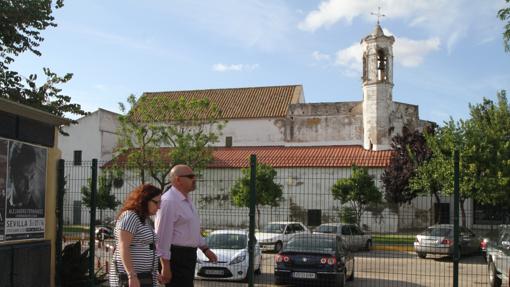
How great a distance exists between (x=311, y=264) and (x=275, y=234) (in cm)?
948

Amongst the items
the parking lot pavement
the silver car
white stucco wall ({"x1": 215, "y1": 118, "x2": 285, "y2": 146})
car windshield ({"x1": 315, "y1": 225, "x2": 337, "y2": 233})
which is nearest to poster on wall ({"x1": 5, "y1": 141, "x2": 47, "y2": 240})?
the parking lot pavement

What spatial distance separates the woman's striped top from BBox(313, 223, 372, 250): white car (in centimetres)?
803

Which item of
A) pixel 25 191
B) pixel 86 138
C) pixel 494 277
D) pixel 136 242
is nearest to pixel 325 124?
pixel 86 138

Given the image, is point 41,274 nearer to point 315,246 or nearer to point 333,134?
point 315,246

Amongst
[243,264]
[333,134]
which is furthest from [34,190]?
[333,134]

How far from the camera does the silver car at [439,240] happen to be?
14.7m

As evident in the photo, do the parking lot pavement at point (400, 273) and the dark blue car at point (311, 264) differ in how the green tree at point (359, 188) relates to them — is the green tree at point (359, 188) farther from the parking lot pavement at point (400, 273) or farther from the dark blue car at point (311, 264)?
the dark blue car at point (311, 264)

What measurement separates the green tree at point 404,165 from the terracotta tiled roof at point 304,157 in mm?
1482

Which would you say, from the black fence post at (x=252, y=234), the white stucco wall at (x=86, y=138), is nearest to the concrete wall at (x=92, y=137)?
the white stucco wall at (x=86, y=138)

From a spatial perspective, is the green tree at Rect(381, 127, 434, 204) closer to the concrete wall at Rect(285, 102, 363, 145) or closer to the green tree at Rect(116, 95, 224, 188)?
the concrete wall at Rect(285, 102, 363, 145)

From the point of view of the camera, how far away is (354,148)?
43.6 meters

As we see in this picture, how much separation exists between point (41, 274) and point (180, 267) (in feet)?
15.5

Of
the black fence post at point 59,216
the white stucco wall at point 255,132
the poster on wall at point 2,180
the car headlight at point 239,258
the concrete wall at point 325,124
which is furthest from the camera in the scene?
the white stucco wall at point 255,132

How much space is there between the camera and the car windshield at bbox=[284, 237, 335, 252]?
44.7 feet
